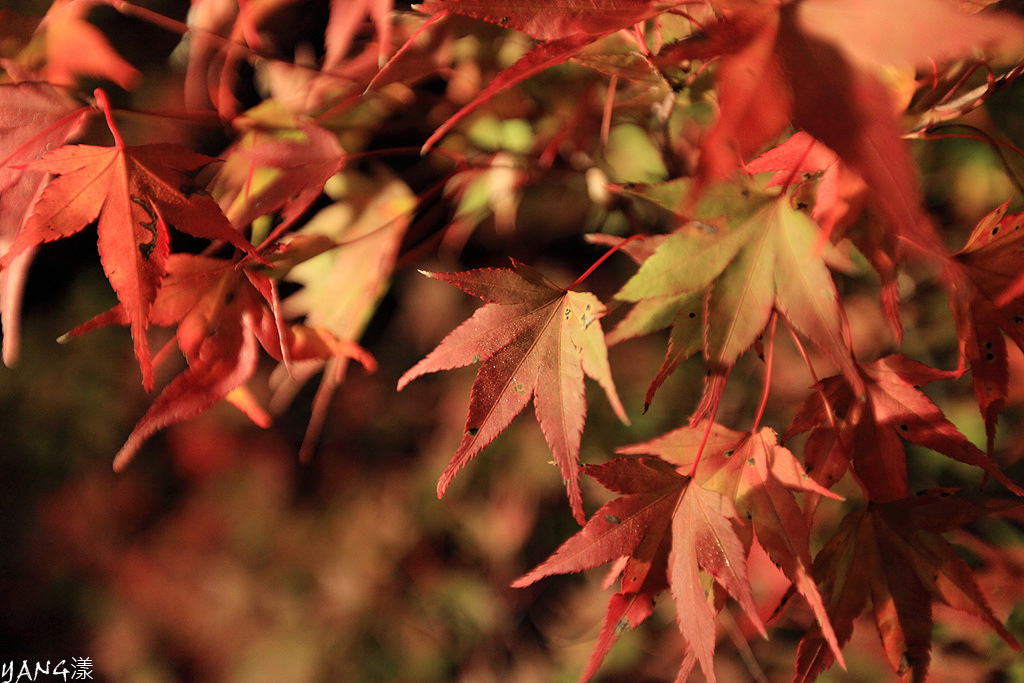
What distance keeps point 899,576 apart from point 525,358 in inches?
10.4

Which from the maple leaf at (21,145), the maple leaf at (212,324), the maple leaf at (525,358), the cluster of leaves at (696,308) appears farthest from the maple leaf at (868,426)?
the maple leaf at (21,145)

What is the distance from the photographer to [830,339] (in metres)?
0.27

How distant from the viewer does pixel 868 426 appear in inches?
13.1

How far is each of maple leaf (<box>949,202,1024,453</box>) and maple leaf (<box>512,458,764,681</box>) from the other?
16 centimetres

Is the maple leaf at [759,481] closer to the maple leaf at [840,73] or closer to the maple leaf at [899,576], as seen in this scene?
the maple leaf at [899,576]

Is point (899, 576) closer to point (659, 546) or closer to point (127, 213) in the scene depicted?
point (659, 546)

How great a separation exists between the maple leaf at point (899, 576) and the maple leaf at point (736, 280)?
0.11 m

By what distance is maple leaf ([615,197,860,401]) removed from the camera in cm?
29

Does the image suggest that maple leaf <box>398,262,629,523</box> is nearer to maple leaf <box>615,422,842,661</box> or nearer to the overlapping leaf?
maple leaf <box>615,422,842,661</box>

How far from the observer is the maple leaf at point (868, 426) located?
325 millimetres

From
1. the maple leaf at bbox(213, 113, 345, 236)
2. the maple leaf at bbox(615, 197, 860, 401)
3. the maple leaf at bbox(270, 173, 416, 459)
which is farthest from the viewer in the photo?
the maple leaf at bbox(270, 173, 416, 459)

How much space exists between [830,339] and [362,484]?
2.67ft

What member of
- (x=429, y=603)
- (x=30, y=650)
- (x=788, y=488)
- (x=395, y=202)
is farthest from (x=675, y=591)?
(x=30, y=650)

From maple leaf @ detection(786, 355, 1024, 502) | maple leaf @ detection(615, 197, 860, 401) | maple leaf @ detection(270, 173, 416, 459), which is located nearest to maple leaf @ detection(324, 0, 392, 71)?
maple leaf @ detection(270, 173, 416, 459)
